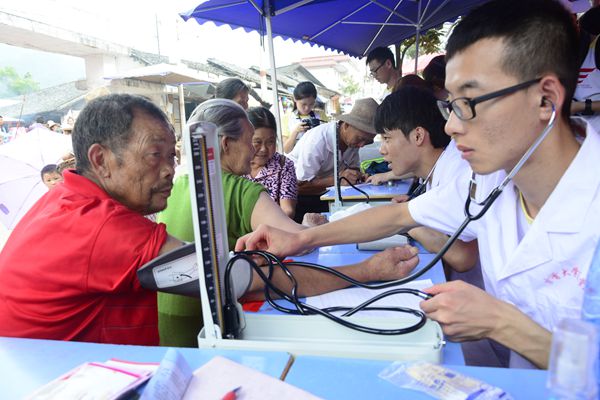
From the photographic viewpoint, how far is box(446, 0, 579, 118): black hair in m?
1.00

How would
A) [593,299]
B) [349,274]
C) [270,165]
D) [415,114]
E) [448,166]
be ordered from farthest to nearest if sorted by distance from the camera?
[270,165] < [415,114] < [448,166] < [349,274] < [593,299]

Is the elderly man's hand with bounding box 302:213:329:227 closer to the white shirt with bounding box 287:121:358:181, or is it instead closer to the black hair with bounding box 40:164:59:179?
the white shirt with bounding box 287:121:358:181

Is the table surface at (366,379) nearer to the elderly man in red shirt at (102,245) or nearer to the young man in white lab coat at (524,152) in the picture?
the young man in white lab coat at (524,152)

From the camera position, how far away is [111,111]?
1.27 meters

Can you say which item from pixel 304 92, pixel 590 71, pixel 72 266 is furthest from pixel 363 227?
pixel 304 92

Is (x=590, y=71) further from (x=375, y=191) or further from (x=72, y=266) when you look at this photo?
(x=72, y=266)

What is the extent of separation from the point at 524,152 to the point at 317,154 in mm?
2838

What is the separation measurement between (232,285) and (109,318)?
1.63ft

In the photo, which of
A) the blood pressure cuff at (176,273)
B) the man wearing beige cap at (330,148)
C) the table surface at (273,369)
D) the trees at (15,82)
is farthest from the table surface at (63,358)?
the trees at (15,82)

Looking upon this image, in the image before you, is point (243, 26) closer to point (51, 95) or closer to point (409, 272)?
point (409, 272)

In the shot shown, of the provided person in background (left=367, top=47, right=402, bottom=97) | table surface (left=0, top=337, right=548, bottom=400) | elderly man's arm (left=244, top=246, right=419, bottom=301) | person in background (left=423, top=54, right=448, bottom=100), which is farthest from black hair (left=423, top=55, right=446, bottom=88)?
table surface (left=0, top=337, right=548, bottom=400)

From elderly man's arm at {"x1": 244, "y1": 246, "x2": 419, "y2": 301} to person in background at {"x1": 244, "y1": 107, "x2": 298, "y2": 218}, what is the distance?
154 cm

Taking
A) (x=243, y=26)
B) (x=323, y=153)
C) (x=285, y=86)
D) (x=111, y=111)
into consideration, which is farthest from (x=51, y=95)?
(x=111, y=111)

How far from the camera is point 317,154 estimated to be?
3846mm
